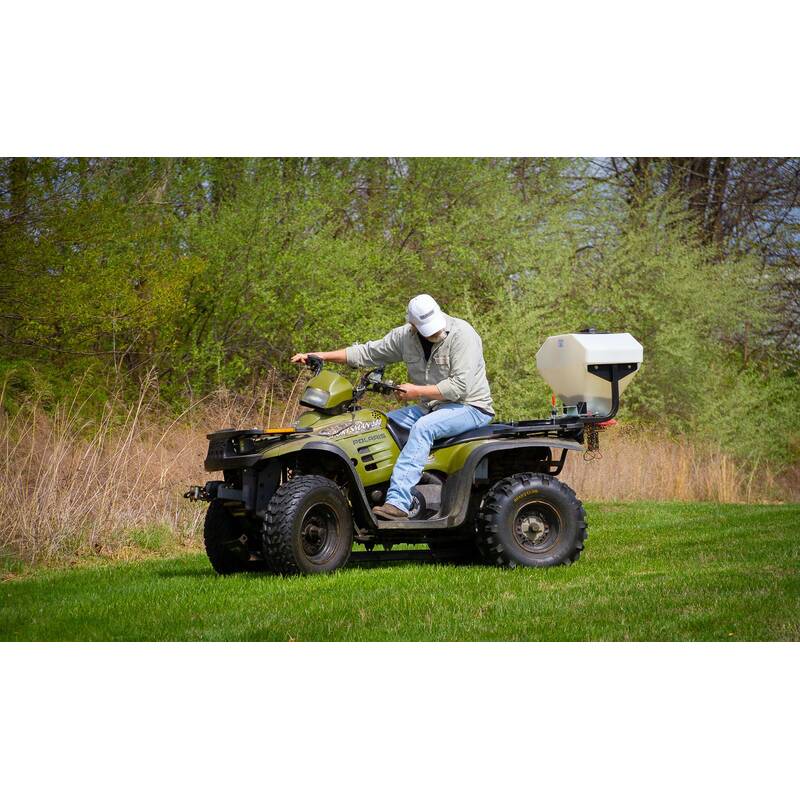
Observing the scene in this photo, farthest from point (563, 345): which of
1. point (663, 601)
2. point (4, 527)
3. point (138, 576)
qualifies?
point (4, 527)

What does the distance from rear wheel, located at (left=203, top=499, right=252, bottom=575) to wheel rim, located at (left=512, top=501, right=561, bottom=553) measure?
6.30 feet

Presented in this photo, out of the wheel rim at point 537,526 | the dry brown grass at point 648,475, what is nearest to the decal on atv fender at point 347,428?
the wheel rim at point 537,526

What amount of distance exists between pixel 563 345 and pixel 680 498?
27.3ft

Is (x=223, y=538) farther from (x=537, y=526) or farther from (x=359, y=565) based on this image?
(x=537, y=526)

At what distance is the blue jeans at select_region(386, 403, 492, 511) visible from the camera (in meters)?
7.94

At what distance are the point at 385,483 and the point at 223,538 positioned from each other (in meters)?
1.19

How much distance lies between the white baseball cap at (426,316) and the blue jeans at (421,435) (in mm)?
565

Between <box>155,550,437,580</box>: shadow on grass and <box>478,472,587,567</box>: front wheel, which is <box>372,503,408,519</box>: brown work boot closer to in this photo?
<box>155,550,437,580</box>: shadow on grass

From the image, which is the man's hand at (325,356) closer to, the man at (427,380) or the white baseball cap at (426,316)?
the man at (427,380)

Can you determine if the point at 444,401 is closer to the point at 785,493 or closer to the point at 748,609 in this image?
the point at 748,609

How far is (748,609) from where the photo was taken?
6.37m

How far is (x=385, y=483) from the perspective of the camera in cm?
825

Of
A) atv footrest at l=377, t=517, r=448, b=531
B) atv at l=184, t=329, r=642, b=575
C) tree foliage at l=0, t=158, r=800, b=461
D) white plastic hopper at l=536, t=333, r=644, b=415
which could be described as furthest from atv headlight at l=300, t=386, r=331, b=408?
tree foliage at l=0, t=158, r=800, b=461

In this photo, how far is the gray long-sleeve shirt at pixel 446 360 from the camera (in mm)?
8125
